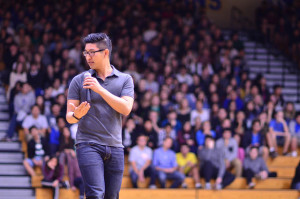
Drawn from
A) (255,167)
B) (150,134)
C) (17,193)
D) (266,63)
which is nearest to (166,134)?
(150,134)

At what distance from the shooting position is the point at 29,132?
977 centimetres

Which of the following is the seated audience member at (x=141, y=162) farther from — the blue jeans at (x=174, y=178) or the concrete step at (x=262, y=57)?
the concrete step at (x=262, y=57)

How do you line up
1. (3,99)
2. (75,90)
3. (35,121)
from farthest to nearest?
(3,99)
(35,121)
(75,90)

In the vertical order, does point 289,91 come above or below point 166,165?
above

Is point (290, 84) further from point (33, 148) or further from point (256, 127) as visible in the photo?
point (33, 148)

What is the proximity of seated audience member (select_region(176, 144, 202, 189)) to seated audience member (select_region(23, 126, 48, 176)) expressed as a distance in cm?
259

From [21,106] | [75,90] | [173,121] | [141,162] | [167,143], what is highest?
[75,90]

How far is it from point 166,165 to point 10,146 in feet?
10.1

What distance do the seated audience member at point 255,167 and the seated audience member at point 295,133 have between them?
104cm

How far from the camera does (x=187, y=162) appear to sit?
992cm

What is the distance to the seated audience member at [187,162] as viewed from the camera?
9828 mm

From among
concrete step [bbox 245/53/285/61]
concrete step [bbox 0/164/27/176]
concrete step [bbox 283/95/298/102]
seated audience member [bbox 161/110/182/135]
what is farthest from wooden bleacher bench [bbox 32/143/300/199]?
concrete step [bbox 245/53/285/61]

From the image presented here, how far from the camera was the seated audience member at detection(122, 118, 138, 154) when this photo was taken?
998 centimetres

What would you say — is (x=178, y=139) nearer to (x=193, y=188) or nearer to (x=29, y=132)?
(x=193, y=188)
